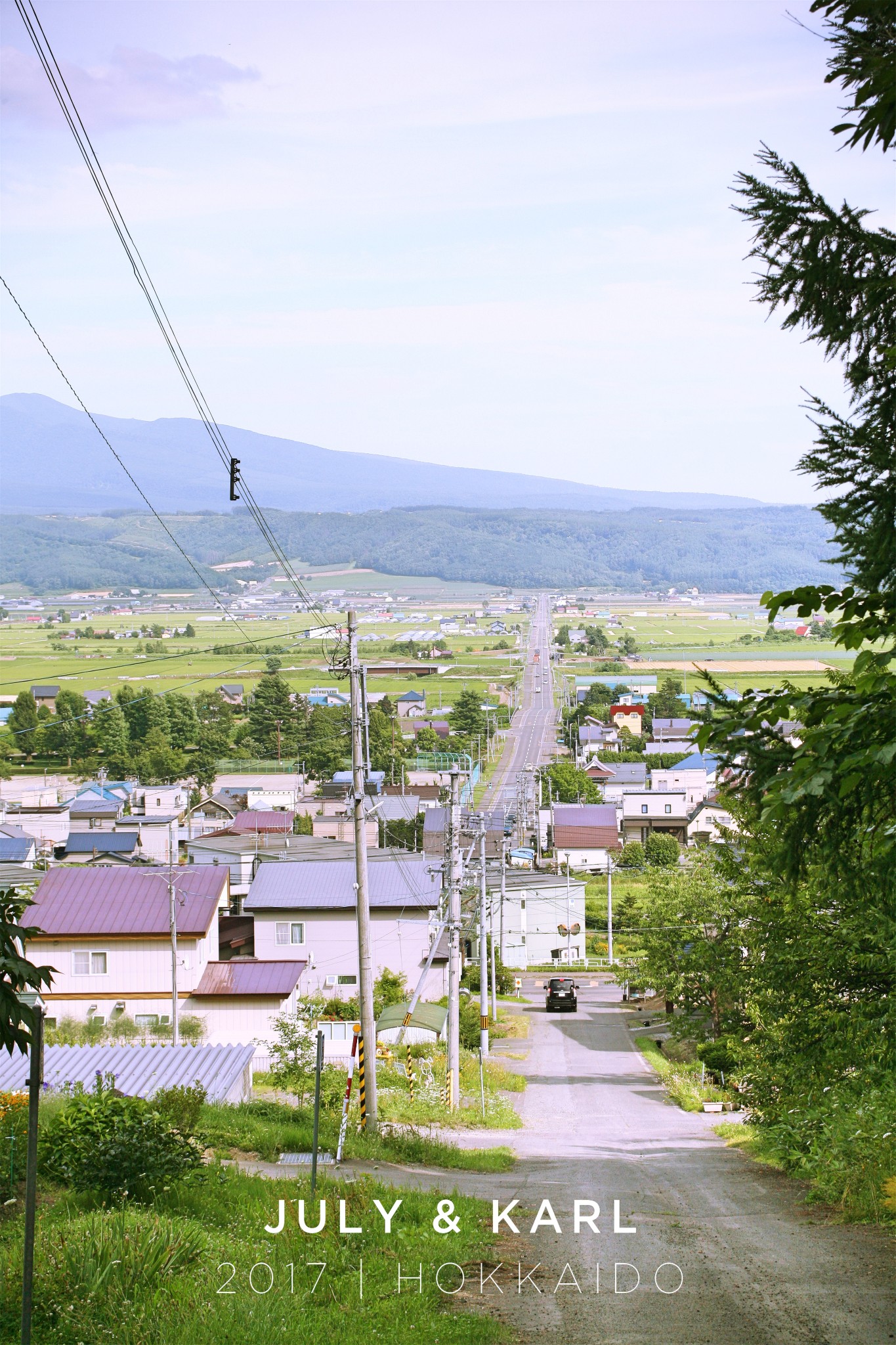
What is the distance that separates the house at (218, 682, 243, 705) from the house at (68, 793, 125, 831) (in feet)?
201

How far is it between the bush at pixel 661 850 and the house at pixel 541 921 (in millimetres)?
7042

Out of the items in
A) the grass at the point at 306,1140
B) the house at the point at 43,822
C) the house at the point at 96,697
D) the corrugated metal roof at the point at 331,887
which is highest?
the grass at the point at 306,1140

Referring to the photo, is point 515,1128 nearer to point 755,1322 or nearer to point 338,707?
point 755,1322

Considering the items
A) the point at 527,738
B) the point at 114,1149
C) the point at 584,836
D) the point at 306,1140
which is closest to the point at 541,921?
the point at 584,836

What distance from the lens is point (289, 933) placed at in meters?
33.2

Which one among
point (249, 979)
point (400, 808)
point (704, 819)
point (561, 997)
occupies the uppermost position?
point (249, 979)

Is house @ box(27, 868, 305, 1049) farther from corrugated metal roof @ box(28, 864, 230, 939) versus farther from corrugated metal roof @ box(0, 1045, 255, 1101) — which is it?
corrugated metal roof @ box(0, 1045, 255, 1101)

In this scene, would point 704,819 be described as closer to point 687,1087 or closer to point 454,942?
point 687,1087

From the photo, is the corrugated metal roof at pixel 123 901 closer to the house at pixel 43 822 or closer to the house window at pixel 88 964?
the house window at pixel 88 964

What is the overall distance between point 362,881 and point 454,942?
560cm

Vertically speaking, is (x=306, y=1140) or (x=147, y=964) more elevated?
(x=306, y=1140)

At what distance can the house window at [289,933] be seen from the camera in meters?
33.2

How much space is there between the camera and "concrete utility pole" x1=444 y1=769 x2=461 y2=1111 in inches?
803

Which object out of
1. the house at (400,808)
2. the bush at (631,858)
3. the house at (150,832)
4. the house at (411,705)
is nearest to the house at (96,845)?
the house at (150,832)
